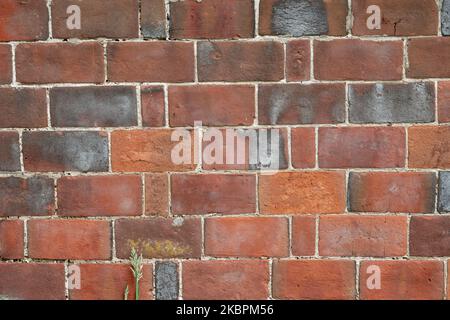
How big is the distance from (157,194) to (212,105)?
251 mm

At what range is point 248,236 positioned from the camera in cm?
120

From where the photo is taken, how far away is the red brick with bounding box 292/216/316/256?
119 centimetres

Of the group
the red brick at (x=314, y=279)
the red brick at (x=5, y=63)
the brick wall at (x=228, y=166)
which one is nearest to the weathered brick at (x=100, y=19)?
the brick wall at (x=228, y=166)

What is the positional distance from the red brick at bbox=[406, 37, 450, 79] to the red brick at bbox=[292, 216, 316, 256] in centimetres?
43

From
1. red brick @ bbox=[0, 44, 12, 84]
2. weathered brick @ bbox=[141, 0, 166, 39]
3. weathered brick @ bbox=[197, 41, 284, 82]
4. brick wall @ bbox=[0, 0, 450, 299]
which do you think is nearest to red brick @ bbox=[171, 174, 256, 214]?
brick wall @ bbox=[0, 0, 450, 299]

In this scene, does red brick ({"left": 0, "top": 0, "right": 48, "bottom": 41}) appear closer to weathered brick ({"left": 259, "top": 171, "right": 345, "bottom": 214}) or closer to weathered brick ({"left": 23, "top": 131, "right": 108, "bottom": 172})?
weathered brick ({"left": 23, "top": 131, "right": 108, "bottom": 172})

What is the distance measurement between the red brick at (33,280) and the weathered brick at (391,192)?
2.42ft

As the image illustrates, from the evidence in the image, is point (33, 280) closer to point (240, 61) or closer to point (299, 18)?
point (240, 61)

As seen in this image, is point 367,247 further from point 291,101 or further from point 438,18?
point 438,18

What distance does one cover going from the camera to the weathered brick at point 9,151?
119 cm

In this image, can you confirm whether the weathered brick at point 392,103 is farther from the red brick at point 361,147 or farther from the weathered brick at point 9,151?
the weathered brick at point 9,151
